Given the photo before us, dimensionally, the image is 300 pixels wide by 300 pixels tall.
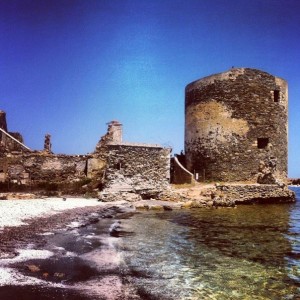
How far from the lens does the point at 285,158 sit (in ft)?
76.6

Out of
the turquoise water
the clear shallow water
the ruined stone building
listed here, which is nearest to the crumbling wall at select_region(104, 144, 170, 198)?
the ruined stone building

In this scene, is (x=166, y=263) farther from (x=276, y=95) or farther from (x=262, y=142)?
(x=276, y=95)

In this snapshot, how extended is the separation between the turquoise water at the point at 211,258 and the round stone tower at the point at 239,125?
394 inches

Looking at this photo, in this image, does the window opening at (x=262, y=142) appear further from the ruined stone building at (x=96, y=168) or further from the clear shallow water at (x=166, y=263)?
the clear shallow water at (x=166, y=263)

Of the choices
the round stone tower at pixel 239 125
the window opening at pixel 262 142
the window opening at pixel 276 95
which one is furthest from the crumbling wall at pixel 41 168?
the window opening at pixel 276 95

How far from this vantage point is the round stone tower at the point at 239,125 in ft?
71.4

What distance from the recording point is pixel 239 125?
2186 cm

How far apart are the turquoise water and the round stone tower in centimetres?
1000

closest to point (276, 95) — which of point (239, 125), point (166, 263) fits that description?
point (239, 125)

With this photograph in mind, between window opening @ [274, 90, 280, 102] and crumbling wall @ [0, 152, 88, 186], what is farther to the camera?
window opening @ [274, 90, 280, 102]

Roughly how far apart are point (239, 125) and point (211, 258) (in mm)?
16068

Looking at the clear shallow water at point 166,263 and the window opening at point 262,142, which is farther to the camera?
the window opening at point 262,142

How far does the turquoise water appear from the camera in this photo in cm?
499

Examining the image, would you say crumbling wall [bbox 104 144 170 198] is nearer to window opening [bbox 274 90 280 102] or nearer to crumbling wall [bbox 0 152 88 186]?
crumbling wall [bbox 0 152 88 186]
